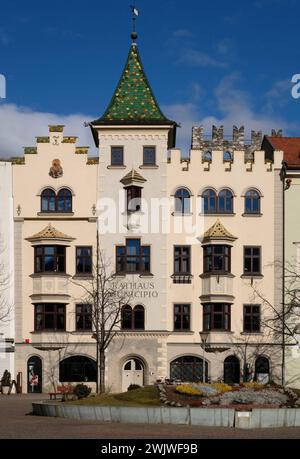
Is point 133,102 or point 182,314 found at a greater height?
point 133,102

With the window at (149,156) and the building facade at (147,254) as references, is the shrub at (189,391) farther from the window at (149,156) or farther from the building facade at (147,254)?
the window at (149,156)

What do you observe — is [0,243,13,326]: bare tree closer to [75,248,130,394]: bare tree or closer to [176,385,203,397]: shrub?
[75,248,130,394]: bare tree

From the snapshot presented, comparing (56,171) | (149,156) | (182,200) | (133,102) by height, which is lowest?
(182,200)

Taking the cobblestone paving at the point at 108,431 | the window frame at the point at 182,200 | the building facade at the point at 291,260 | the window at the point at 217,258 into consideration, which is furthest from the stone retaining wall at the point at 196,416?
the window frame at the point at 182,200

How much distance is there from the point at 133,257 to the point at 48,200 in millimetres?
6118

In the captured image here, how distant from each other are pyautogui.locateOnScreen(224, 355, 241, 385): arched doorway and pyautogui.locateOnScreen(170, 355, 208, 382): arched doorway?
1207 millimetres

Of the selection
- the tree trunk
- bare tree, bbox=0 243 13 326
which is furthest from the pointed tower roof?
the tree trunk

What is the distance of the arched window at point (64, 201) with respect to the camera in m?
53.7

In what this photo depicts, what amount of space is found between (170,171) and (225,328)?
9895mm

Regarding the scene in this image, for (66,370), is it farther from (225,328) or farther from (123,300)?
(225,328)

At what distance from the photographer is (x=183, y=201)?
53.9 meters

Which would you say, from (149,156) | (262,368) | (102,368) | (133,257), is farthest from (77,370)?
(149,156)

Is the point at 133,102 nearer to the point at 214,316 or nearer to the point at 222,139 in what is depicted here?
the point at 214,316
